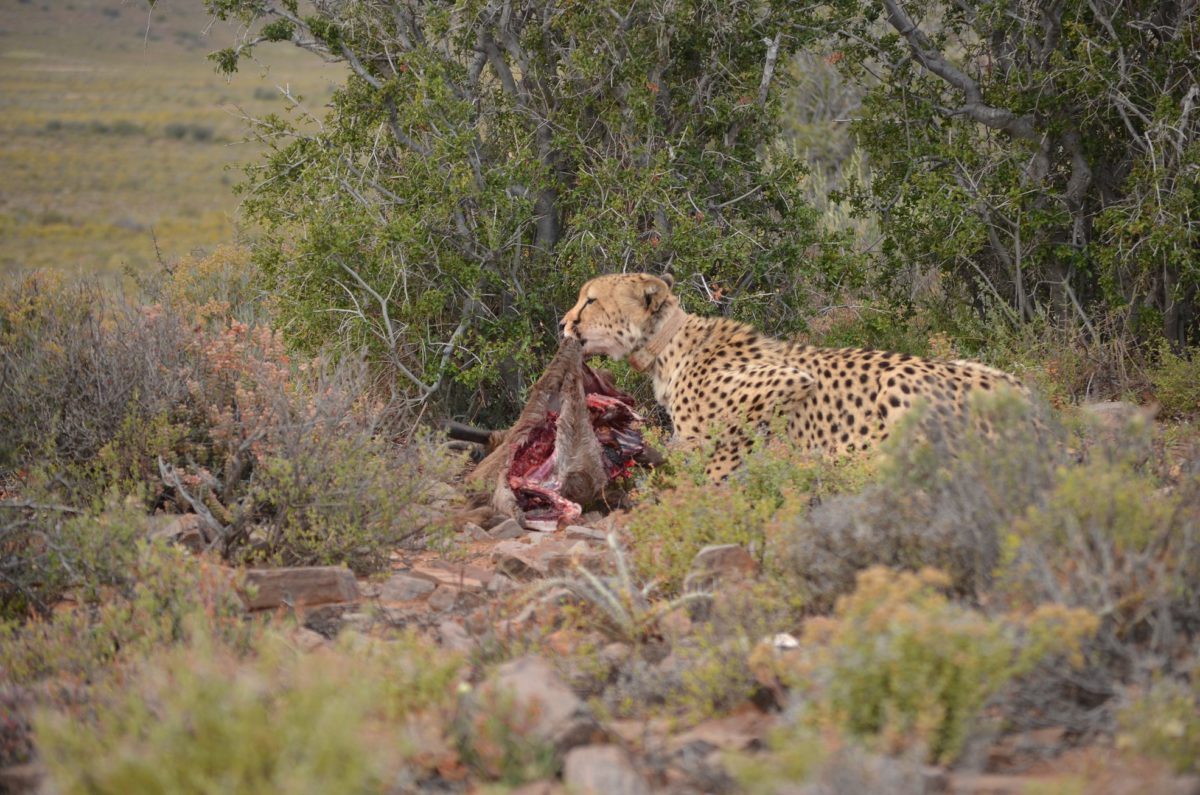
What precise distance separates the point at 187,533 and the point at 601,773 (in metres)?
3.02

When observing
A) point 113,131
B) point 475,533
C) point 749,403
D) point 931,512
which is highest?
point 931,512

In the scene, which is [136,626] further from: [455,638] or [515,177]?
[515,177]

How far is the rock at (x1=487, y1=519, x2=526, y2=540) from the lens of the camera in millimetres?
5828

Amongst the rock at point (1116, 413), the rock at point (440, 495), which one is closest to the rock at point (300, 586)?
the rock at point (440, 495)

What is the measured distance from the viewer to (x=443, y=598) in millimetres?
4633

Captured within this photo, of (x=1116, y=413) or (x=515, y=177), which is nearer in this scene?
(x=1116, y=413)

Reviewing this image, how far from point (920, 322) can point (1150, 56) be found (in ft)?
7.33

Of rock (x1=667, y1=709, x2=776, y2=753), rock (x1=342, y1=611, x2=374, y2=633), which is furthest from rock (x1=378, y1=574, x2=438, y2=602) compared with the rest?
rock (x1=667, y1=709, x2=776, y2=753)

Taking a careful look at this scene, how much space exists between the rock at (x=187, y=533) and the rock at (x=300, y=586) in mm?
596

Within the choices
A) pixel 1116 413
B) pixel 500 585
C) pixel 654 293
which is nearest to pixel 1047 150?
pixel 1116 413

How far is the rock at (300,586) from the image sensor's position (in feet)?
14.4

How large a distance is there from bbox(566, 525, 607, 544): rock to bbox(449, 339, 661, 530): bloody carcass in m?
0.24

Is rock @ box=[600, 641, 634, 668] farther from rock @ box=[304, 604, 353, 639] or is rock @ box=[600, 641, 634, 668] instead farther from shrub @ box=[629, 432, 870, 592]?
rock @ box=[304, 604, 353, 639]

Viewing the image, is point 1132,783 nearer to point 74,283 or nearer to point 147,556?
point 147,556
